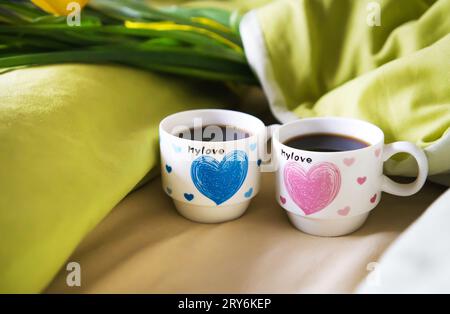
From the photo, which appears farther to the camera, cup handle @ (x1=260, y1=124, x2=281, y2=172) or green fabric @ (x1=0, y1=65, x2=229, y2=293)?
cup handle @ (x1=260, y1=124, x2=281, y2=172)

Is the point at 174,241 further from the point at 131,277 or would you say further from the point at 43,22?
the point at 43,22

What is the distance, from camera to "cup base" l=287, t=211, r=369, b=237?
23.1 inches

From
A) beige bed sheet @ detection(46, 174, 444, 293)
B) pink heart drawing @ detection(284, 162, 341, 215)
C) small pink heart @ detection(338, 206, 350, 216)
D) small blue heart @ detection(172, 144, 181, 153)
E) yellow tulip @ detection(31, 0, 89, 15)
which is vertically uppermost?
yellow tulip @ detection(31, 0, 89, 15)

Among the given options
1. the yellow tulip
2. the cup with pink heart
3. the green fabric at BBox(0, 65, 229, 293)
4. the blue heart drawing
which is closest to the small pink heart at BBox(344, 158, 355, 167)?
the cup with pink heart

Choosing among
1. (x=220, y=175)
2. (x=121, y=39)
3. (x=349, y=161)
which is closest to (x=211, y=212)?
(x=220, y=175)

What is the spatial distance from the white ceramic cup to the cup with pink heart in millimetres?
29

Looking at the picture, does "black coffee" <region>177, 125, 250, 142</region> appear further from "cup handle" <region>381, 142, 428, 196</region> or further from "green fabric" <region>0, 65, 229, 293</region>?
"cup handle" <region>381, 142, 428, 196</region>

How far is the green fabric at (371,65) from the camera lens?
0.63m

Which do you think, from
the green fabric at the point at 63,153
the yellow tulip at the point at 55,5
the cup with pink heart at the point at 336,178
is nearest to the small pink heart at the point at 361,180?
the cup with pink heart at the point at 336,178

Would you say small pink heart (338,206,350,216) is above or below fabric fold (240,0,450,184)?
below

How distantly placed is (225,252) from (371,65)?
0.30m

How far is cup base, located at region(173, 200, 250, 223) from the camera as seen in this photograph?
2.01ft

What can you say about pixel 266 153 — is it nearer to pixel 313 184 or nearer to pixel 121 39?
pixel 313 184

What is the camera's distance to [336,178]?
0.57 meters
